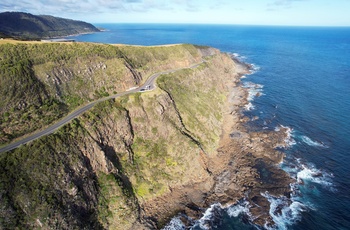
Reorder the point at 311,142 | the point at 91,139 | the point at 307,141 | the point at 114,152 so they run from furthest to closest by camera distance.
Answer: the point at 307,141 < the point at 311,142 < the point at 114,152 < the point at 91,139

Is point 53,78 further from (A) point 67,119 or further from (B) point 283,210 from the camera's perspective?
(B) point 283,210

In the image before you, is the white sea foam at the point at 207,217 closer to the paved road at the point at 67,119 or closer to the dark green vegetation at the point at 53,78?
the paved road at the point at 67,119

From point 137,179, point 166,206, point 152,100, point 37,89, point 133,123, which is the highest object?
point 37,89

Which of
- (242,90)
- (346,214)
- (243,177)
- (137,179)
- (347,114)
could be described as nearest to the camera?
(346,214)

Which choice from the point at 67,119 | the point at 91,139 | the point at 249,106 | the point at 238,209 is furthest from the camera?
the point at 249,106

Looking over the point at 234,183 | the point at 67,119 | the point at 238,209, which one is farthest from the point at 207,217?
the point at 67,119

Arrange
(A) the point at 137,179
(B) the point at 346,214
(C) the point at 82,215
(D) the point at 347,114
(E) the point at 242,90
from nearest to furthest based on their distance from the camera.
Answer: (C) the point at 82,215 → (B) the point at 346,214 → (A) the point at 137,179 → (D) the point at 347,114 → (E) the point at 242,90

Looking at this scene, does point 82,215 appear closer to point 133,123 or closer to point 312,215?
point 133,123

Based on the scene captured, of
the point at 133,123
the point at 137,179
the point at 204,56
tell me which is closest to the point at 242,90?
the point at 204,56
